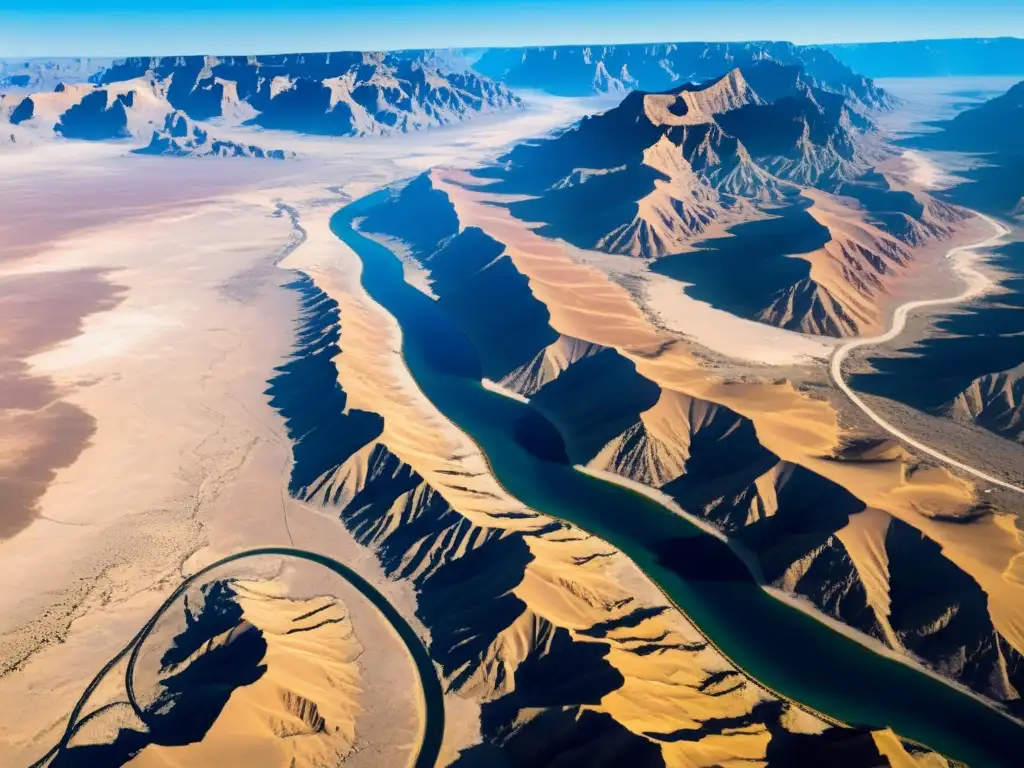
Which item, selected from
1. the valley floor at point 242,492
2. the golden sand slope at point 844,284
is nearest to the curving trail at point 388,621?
the valley floor at point 242,492

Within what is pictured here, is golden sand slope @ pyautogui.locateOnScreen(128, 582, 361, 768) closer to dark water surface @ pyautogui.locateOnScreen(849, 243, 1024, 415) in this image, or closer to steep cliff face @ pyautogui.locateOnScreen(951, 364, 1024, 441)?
dark water surface @ pyautogui.locateOnScreen(849, 243, 1024, 415)

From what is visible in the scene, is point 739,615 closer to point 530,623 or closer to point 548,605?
point 548,605

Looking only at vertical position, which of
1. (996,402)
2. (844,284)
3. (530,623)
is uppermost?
(844,284)

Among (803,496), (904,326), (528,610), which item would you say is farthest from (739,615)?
(904,326)

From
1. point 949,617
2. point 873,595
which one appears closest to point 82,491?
point 873,595

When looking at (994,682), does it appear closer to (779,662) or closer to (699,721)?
(779,662)

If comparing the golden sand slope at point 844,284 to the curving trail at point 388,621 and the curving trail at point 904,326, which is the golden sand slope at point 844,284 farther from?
the curving trail at point 388,621
